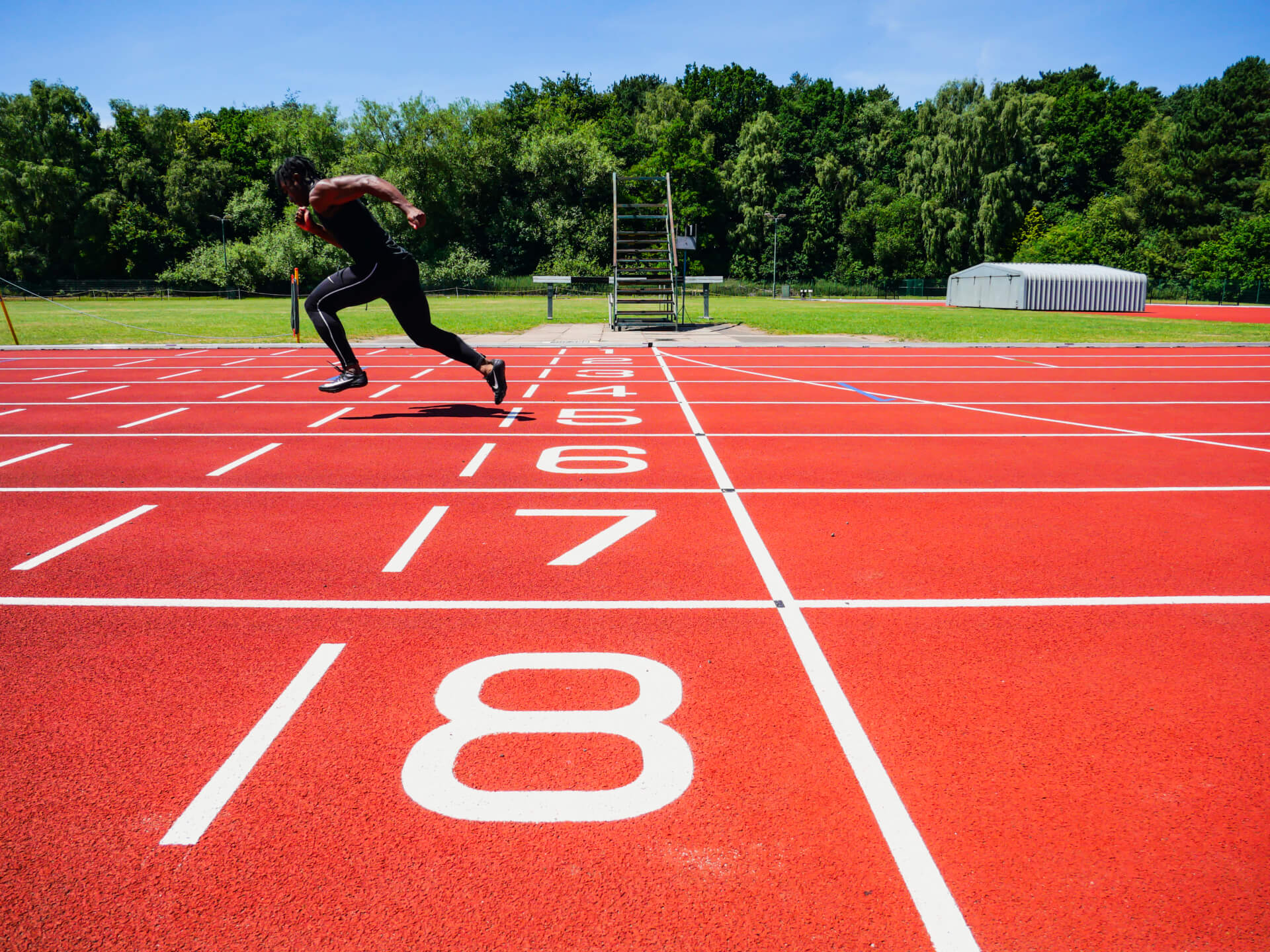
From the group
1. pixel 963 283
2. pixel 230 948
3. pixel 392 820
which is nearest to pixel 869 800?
pixel 392 820

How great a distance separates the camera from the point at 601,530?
236 inches

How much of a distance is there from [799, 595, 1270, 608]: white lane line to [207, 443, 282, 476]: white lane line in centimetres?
539

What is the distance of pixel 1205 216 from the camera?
65062 mm

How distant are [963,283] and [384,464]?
5211 centimetres

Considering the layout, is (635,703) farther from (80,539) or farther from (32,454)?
(32,454)

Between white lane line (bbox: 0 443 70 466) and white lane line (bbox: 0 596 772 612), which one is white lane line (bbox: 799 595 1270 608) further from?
white lane line (bbox: 0 443 70 466)

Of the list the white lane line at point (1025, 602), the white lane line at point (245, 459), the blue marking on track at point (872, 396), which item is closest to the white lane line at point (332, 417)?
the white lane line at point (245, 459)

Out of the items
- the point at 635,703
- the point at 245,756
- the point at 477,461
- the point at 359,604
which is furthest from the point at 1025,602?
the point at 477,461

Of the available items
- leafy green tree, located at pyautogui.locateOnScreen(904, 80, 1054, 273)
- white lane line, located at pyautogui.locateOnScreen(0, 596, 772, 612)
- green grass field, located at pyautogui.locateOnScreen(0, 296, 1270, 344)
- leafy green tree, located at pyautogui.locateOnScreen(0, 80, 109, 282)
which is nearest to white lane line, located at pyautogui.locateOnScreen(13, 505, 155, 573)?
white lane line, located at pyautogui.locateOnScreen(0, 596, 772, 612)

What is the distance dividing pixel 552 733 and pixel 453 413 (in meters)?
7.90

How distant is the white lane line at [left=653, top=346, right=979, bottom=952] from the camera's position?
93.2 inches

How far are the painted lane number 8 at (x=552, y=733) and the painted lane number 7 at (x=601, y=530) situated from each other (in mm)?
1441

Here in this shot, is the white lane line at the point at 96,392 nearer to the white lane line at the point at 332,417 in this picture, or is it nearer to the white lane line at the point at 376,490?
the white lane line at the point at 332,417

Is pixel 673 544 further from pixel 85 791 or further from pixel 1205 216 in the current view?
pixel 1205 216
